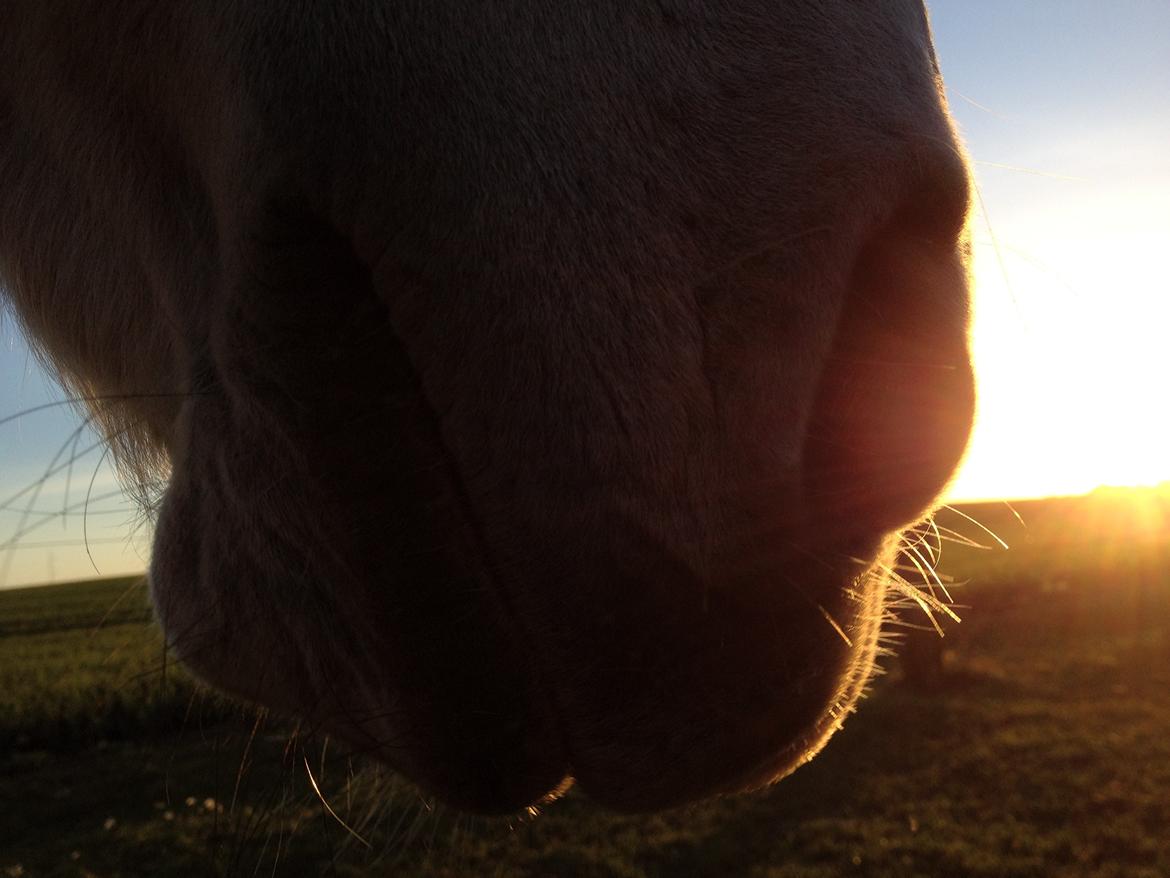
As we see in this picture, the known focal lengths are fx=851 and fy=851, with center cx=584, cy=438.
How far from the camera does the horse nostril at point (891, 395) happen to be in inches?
27.9

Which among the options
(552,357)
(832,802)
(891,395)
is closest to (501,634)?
(552,357)

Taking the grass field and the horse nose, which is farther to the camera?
the grass field

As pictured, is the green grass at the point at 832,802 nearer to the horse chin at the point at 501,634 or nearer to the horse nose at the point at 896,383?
the horse chin at the point at 501,634

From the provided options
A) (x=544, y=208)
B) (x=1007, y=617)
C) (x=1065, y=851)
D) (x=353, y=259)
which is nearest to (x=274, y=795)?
(x=353, y=259)

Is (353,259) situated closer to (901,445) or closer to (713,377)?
(713,377)

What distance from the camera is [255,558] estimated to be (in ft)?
2.68

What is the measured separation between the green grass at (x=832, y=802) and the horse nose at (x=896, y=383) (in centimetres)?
292

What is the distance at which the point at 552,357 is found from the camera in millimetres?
670

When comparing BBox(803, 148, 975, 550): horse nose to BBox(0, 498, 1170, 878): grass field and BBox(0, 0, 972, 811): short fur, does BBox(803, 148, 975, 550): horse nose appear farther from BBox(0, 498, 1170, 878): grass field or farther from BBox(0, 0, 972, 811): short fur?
BBox(0, 498, 1170, 878): grass field

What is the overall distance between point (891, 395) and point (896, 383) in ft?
0.04

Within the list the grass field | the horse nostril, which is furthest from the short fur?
the grass field

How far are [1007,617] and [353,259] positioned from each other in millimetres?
18354

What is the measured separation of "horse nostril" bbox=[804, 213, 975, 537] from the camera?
0.71 meters

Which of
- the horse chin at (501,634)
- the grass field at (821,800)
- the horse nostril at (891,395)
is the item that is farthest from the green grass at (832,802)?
the horse nostril at (891,395)
